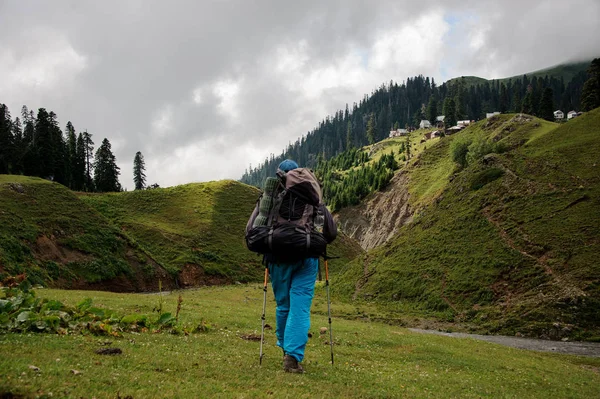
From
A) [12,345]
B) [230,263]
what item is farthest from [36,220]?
[12,345]

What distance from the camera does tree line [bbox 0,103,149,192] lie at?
85.9 metres

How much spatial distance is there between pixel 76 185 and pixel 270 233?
111325 millimetres

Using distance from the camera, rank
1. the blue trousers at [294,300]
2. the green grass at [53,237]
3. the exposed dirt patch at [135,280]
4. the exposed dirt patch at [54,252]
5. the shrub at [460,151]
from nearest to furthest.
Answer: the blue trousers at [294,300] → the green grass at [53,237] → the exposed dirt patch at [54,252] → the exposed dirt patch at [135,280] → the shrub at [460,151]

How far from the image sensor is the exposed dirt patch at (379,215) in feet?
400

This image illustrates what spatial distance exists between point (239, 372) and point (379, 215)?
13274 cm

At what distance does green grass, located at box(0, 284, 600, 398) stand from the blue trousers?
0.68 metres

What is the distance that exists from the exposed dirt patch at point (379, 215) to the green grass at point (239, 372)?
101 m

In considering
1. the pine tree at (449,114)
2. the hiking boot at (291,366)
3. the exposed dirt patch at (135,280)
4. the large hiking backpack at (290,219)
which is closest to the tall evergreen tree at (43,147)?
the exposed dirt patch at (135,280)

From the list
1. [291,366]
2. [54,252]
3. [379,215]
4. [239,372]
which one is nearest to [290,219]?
[291,366]

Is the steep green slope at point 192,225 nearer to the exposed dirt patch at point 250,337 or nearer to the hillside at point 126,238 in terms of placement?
the hillside at point 126,238

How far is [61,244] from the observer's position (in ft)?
164

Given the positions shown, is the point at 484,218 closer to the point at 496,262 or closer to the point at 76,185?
the point at 496,262

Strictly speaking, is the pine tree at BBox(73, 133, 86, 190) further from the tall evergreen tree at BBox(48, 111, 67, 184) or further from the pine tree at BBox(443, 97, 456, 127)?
the pine tree at BBox(443, 97, 456, 127)

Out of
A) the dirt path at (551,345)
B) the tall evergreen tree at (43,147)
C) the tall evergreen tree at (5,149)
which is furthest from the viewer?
the tall evergreen tree at (43,147)
